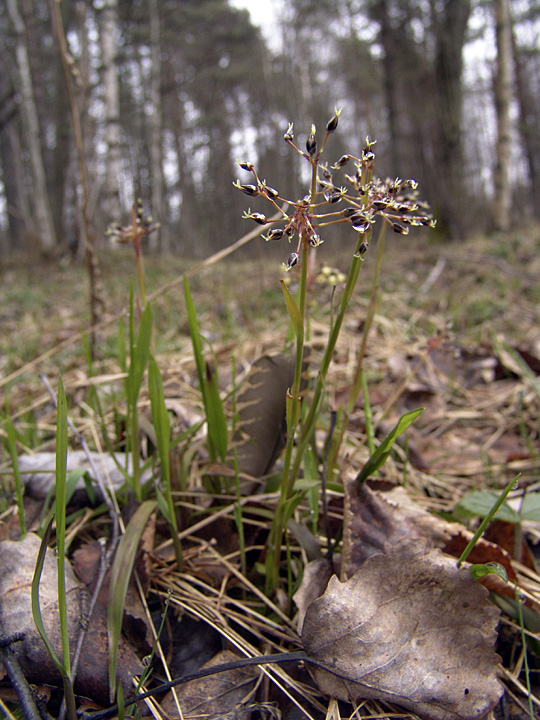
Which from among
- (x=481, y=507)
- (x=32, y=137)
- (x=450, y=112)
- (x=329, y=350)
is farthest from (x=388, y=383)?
(x=32, y=137)

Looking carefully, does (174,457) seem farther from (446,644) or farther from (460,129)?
(460,129)

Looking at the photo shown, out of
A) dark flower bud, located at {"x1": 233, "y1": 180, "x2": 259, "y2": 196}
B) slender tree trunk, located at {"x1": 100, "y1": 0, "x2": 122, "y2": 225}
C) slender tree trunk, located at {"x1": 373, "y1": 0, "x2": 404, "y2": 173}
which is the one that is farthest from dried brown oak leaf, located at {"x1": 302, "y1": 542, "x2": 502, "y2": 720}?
slender tree trunk, located at {"x1": 373, "y1": 0, "x2": 404, "y2": 173}

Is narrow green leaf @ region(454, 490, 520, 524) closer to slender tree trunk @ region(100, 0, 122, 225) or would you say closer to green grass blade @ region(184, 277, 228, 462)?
green grass blade @ region(184, 277, 228, 462)

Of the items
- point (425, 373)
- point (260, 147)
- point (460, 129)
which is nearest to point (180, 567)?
point (425, 373)

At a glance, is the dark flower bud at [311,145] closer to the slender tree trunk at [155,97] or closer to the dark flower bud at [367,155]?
the dark flower bud at [367,155]

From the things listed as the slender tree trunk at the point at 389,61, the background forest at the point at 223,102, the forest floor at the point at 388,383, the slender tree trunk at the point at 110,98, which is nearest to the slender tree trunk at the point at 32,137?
the background forest at the point at 223,102

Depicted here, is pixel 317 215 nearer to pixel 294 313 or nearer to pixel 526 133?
pixel 294 313

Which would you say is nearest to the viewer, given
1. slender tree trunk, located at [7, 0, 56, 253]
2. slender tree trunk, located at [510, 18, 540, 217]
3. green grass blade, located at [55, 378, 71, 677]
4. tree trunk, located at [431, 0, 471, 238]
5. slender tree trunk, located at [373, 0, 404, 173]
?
green grass blade, located at [55, 378, 71, 677]
